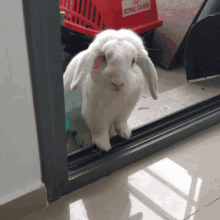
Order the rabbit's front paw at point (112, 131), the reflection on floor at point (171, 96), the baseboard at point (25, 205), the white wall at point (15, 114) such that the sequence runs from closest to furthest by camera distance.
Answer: the white wall at point (15, 114) → the baseboard at point (25, 205) → the rabbit's front paw at point (112, 131) → the reflection on floor at point (171, 96)

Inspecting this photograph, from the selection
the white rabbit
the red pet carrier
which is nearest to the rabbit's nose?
the white rabbit

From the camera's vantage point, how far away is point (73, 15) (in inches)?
76.0

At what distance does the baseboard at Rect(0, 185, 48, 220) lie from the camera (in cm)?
98

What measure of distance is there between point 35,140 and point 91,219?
1.26 feet

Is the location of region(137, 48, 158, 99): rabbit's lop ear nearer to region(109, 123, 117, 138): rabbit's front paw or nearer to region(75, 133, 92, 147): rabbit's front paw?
region(109, 123, 117, 138): rabbit's front paw

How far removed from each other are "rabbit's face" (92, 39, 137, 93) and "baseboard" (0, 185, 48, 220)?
47 cm

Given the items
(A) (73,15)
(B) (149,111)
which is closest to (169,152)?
(B) (149,111)

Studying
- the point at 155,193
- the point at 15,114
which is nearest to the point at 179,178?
the point at 155,193

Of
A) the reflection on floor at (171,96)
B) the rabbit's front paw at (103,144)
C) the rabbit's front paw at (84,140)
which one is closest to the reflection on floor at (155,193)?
the rabbit's front paw at (103,144)

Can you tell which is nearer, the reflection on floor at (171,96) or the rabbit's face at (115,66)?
the rabbit's face at (115,66)

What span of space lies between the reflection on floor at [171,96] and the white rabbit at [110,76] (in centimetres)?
44

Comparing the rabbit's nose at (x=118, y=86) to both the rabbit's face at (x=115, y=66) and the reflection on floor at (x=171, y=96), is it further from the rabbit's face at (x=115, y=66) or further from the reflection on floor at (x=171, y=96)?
the reflection on floor at (x=171, y=96)

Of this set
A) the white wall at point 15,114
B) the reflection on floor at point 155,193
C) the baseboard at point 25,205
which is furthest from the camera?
the reflection on floor at point 155,193

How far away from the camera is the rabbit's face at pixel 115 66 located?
3.28 ft
